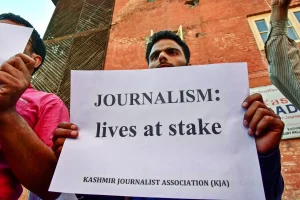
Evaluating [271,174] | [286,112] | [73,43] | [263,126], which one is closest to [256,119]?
[263,126]

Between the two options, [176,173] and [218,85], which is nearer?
[176,173]

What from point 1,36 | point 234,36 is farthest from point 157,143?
point 234,36

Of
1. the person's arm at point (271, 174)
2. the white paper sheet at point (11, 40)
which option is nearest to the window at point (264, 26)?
A: the person's arm at point (271, 174)

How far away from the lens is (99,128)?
825 millimetres

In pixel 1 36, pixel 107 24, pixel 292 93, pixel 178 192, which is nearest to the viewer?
pixel 178 192

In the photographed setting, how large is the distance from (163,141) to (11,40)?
699mm

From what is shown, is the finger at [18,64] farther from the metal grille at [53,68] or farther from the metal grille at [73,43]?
the metal grille at [53,68]

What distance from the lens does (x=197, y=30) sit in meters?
5.07

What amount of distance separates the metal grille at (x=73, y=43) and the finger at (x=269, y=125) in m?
4.52

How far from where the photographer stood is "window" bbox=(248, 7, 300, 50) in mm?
4429

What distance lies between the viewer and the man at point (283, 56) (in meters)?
1.29

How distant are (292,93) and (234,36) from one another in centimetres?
371

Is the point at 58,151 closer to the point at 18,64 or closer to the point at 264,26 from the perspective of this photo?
the point at 18,64

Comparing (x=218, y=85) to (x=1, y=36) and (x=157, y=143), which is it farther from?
(x=1, y=36)
